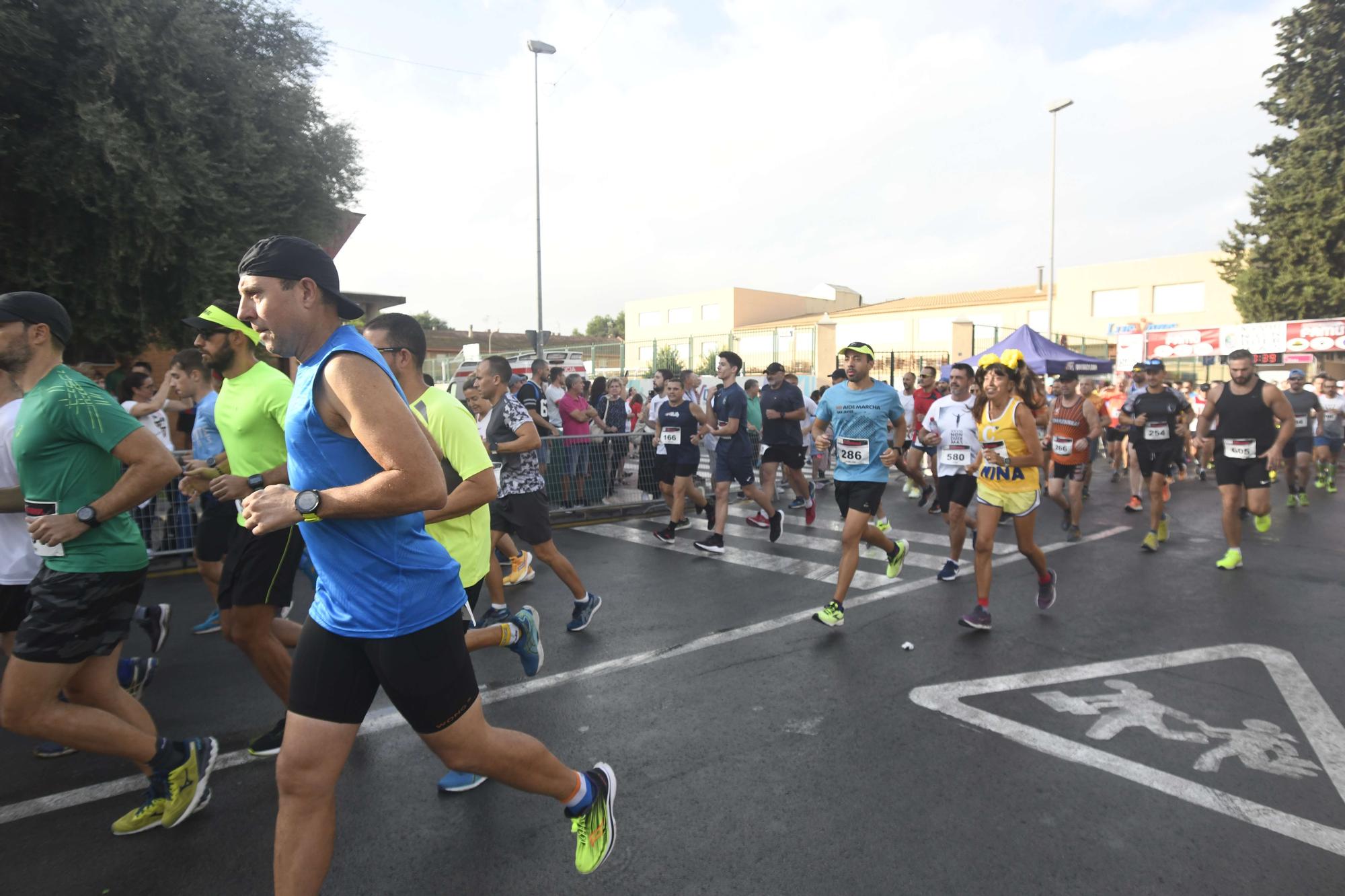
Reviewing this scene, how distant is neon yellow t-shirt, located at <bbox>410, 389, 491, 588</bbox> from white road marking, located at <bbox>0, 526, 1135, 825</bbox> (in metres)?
0.78

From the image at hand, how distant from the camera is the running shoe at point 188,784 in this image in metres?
3.04

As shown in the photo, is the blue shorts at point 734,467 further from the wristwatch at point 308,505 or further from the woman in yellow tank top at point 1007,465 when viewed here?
the wristwatch at point 308,505

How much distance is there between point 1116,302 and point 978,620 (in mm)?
47407

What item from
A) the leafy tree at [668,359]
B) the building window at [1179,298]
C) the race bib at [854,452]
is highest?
the building window at [1179,298]

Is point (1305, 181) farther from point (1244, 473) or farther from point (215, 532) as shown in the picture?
point (215, 532)

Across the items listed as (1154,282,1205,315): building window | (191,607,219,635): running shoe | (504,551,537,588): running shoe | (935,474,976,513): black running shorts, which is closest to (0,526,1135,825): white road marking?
(935,474,976,513): black running shorts

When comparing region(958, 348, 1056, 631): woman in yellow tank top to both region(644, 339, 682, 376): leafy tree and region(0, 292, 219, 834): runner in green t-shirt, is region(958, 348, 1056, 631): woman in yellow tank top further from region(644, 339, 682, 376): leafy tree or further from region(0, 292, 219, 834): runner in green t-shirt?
region(644, 339, 682, 376): leafy tree

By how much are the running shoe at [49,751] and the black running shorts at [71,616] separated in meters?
1.17

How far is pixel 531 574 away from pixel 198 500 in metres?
3.78

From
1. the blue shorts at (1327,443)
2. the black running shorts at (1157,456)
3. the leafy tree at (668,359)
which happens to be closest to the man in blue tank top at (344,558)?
the black running shorts at (1157,456)

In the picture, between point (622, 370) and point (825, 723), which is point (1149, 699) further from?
point (622, 370)

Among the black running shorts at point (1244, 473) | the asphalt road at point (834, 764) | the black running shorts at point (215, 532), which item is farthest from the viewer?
the black running shorts at point (1244, 473)

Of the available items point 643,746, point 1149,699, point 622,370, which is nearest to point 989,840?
point 643,746

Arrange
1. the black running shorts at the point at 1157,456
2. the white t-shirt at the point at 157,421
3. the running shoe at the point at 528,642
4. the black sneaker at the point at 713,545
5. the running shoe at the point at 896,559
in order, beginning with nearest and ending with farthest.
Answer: the running shoe at the point at 528,642 < the running shoe at the point at 896,559 < the white t-shirt at the point at 157,421 < the black sneaker at the point at 713,545 < the black running shorts at the point at 1157,456
